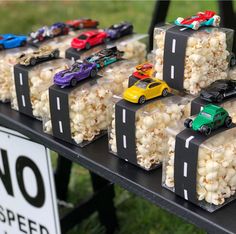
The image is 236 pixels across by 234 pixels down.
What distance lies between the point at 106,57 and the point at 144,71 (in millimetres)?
142

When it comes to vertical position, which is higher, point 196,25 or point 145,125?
point 196,25

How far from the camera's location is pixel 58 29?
1.73m

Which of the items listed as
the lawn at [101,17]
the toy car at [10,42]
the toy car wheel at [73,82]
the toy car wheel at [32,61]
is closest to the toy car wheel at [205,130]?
the toy car wheel at [73,82]

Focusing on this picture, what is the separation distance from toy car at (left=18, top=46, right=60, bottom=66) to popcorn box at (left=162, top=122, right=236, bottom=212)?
53 cm

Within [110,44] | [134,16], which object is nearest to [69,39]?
[110,44]

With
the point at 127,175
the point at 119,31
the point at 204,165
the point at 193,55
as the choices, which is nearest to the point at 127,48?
the point at 119,31

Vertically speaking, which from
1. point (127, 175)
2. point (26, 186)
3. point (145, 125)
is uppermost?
point (145, 125)

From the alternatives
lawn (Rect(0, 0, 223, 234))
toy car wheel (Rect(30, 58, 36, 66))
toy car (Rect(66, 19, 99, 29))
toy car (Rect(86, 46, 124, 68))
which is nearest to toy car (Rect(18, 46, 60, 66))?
toy car wheel (Rect(30, 58, 36, 66))

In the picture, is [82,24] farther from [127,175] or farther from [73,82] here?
[127,175]

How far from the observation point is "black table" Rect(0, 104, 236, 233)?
102 centimetres

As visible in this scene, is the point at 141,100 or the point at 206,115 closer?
the point at 206,115

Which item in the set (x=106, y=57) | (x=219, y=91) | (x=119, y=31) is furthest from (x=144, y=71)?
(x=119, y=31)

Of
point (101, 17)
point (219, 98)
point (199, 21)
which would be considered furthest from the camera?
point (101, 17)

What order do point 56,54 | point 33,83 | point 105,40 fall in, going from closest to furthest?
1. point 33,83
2. point 56,54
3. point 105,40
